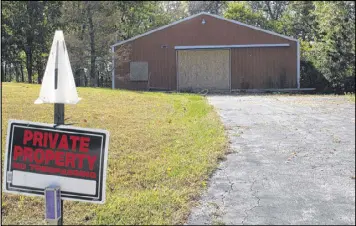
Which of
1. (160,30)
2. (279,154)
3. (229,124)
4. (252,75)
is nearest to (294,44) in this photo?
(252,75)

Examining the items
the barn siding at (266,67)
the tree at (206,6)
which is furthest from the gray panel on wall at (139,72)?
the tree at (206,6)

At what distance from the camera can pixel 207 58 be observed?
1923 centimetres

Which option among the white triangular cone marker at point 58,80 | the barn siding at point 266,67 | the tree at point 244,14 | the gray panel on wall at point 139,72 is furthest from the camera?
the tree at point 244,14

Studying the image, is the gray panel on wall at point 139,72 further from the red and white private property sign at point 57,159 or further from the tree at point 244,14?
the red and white private property sign at point 57,159

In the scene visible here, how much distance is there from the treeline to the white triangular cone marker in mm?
1202

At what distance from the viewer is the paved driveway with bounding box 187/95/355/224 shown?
7.25 feet

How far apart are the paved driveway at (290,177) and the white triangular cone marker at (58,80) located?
116 centimetres

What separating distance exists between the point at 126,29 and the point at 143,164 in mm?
26774

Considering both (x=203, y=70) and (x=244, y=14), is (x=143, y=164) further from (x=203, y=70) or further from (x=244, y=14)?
(x=244, y=14)

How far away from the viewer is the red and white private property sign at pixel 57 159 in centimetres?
193

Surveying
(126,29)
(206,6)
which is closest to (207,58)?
(126,29)

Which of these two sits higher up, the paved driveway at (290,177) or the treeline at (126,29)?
the treeline at (126,29)

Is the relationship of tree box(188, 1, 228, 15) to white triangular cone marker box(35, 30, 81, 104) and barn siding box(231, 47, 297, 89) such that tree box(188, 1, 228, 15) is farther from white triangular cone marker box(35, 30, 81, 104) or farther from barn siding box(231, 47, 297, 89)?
white triangular cone marker box(35, 30, 81, 104)

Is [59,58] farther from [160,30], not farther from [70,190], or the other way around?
[160,30]
